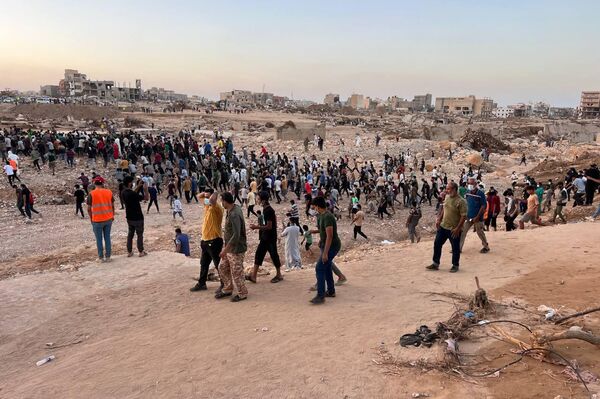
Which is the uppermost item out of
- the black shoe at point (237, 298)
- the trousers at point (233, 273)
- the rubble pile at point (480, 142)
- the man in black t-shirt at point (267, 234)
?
the rubble pile at point (480, 142)

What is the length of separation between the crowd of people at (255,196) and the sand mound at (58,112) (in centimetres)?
3175

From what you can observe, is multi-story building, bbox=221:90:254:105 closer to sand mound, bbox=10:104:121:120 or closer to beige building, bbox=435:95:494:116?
beige building, bbox=435:95:494:116

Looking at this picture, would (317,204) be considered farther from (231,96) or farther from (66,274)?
(231,96)

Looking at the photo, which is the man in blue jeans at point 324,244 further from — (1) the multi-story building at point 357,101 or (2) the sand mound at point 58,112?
(1) the multi-story building at point 357,101

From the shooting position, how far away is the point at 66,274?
23.1 feet

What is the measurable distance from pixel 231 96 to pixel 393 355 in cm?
11756

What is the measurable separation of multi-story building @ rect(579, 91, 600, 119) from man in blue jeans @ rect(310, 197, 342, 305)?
114m

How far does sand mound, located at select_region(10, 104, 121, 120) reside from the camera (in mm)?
48125

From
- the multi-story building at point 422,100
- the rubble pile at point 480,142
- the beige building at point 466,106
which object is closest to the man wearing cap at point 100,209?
the rubble pile at point 480,142

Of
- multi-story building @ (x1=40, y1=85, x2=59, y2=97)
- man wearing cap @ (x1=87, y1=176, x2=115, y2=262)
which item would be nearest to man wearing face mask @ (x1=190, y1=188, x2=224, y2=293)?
man wearing cap @ (x1=87, y1=176, x2=115, y2=262)

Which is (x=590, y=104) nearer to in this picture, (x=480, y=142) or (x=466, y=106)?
(x=466, y=106)

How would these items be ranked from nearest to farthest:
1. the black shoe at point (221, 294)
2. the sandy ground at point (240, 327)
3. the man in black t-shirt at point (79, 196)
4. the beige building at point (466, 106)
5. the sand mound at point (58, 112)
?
the sandy ground at point (240, 327) < the black shoe at point (221, 294) < the man in black t-shirt at point (79, 196) < the sand mound at point (58, 112) < the beige building at point (466, 106)

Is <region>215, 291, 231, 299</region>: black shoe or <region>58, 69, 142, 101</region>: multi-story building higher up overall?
<region>58, 69, 142, 101</region>: multi-story building

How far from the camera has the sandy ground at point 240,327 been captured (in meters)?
3.88
